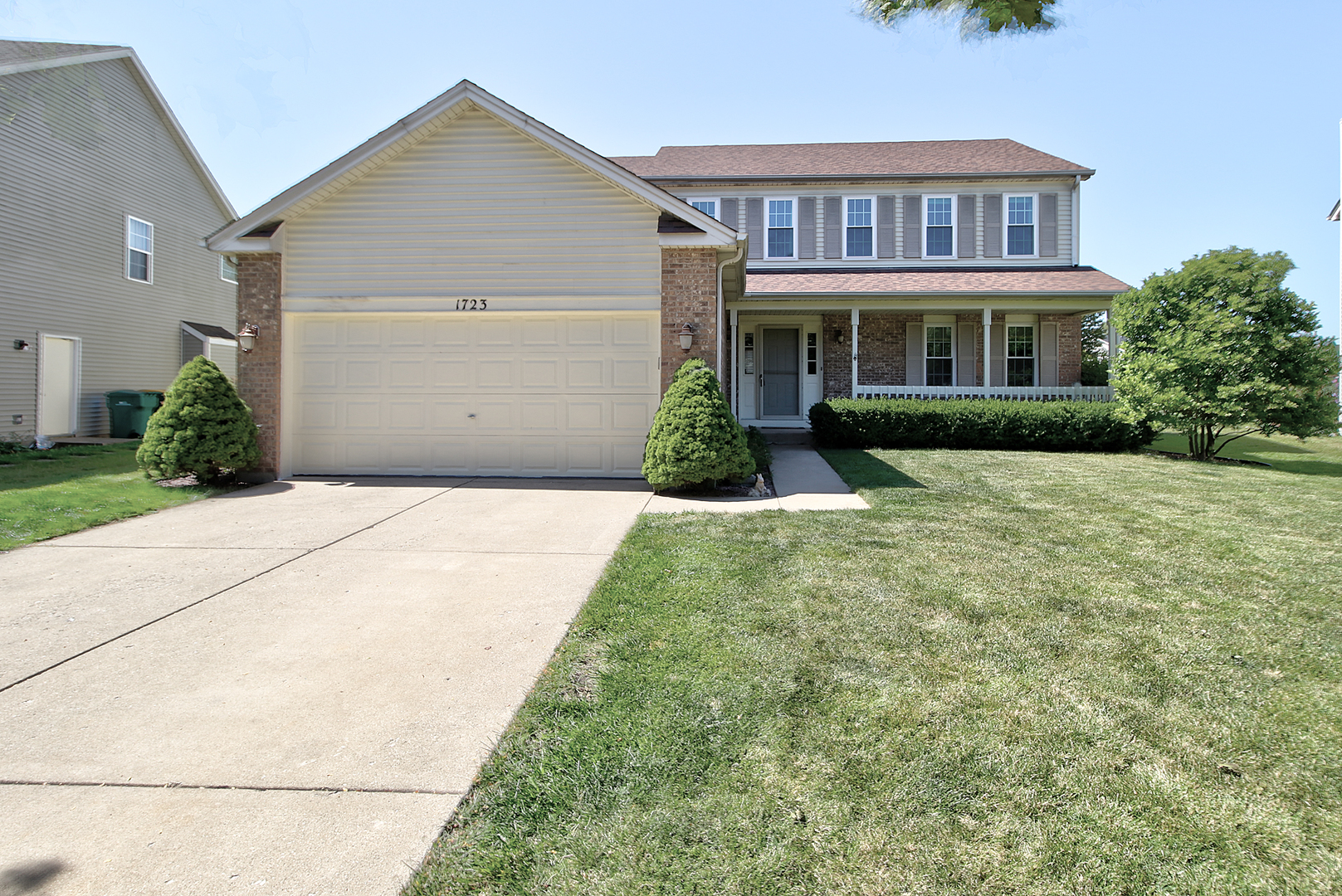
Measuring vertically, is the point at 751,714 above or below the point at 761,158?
below

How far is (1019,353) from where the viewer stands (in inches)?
683

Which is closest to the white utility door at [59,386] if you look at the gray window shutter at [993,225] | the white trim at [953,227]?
the white trim at [953,227]

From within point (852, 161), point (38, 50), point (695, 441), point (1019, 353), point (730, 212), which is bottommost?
point (695, 441)

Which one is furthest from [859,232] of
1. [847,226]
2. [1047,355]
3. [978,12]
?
[978,12]

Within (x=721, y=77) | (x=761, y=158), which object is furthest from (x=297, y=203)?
(x=761, y=158)

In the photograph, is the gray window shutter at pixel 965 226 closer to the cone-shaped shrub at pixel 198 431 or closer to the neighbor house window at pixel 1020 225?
the neighbor house window at pixel 1020 225

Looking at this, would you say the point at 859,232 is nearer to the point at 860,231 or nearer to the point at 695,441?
the point at 860,231

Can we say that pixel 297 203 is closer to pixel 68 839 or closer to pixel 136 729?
pixel 136 729

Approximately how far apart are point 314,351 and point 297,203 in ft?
6.44

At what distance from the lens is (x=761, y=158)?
19.1 metres

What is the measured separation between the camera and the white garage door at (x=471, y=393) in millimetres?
9852

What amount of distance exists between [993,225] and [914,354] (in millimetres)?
3902

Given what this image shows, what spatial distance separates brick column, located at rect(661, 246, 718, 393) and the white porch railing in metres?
7.05

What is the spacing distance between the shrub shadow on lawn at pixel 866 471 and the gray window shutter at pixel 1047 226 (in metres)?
8.70
